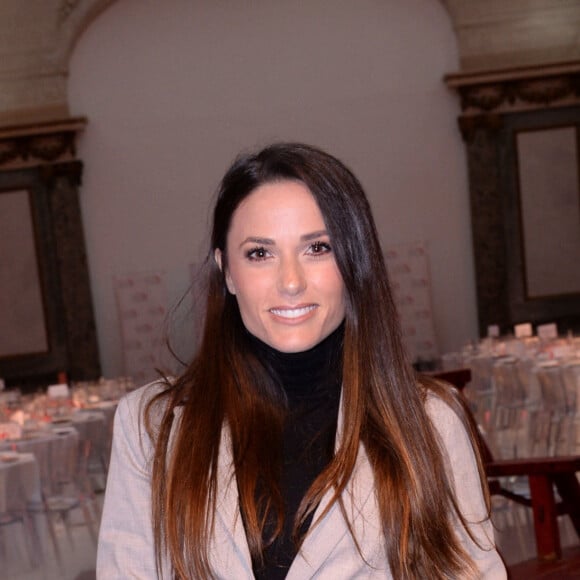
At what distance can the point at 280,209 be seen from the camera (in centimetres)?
207

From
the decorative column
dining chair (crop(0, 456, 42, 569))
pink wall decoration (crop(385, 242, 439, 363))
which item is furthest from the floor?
the decorative column

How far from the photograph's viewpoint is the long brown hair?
6.51 feet

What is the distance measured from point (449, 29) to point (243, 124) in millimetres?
3372

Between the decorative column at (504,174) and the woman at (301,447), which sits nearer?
the woman at (301,447)

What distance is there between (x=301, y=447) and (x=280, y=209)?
0.46m

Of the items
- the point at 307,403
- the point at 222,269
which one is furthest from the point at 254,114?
the point at 307,403

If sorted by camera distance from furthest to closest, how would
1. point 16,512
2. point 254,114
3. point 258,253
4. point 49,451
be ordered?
point 254,114 < point 49,451 < point 16,512 < point 258,253

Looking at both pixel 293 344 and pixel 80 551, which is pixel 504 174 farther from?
pixel 293 344

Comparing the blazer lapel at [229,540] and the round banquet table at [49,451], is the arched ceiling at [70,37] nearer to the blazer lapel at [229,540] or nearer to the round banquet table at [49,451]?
the round banquet table at [49,451]

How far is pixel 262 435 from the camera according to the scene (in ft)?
7.04

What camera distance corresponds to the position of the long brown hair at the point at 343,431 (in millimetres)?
1983

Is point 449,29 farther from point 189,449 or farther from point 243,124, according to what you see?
point 189,449

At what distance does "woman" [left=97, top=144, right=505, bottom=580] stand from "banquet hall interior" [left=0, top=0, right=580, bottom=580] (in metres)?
13.1

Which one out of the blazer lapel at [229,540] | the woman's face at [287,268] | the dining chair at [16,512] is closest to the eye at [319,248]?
the woman's face at [287,268]
